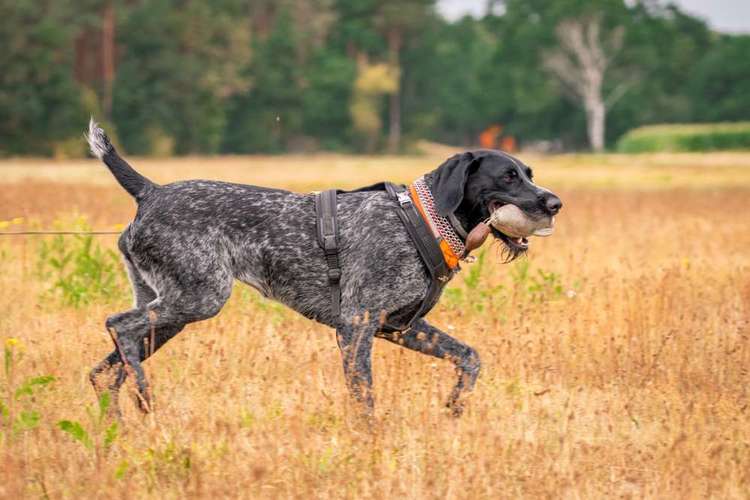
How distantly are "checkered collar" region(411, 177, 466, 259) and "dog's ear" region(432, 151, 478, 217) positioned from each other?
44mm

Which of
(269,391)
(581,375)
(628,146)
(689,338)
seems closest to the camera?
(269,391)

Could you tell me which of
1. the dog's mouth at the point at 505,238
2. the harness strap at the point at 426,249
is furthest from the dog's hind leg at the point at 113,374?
the dog's mouth at the point at 505,238

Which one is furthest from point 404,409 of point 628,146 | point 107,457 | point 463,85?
point 463,85

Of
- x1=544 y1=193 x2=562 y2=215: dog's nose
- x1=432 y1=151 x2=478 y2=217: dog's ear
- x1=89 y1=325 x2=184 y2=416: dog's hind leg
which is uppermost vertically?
x1=432 y1=151 x2=478 y2=217: dog's ear

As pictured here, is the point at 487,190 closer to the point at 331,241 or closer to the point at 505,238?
the point at 505,238

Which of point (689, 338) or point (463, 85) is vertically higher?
point (463, 85)

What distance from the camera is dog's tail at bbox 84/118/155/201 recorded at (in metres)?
5.96

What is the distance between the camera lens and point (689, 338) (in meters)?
7.31

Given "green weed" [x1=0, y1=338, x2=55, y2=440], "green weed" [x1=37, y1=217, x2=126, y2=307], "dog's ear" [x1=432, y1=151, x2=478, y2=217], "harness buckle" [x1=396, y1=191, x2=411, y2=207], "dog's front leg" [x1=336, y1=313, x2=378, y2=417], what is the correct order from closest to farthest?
"green weed" [x1=0, y1=338, x2=55, y2=440], "dog's front leg" [x1=336, y1=313, x2=378, y2=417], "dog's ear" [x1=432, y1=151, x2=478, y2=217], "harness buckle" [x1=396, y1=191, x2=411, y2=207], "green weed" [x1=37, y1=217, x2=126, y2=307]

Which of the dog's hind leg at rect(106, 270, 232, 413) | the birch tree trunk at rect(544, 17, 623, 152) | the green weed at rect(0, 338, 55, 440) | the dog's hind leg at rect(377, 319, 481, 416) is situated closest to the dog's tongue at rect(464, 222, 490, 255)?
the dog's hind leg at rect(377, 319, 481, 416)

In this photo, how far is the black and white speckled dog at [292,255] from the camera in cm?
563

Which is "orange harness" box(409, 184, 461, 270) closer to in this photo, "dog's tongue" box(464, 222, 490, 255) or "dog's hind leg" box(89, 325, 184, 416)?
"dog's tongue" box(464, 222, 490, 255)

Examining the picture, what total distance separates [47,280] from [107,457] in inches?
188

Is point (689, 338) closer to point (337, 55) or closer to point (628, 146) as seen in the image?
point (628, 146)
